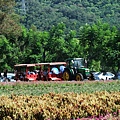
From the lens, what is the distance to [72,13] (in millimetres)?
120812

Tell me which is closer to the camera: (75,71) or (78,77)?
(78,77)

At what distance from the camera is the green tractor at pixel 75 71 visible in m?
28.8

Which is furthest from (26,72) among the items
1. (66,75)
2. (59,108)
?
(59,108)

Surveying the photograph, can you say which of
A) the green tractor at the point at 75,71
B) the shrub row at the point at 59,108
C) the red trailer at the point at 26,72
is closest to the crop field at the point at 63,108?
the shrub row at the point at 59,108

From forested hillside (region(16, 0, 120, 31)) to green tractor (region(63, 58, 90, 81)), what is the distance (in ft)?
224

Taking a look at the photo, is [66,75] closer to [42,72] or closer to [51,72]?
[51,72]

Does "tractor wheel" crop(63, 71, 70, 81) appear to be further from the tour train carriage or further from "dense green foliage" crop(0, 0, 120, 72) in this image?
"dense green foliage" crop(0, 0, 120, 72)

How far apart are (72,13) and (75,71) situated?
305 feet

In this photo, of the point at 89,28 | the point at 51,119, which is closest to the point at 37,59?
the point at 89,28

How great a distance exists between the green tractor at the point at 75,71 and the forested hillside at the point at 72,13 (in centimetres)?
6819

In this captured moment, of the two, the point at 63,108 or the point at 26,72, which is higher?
the point at 63,108

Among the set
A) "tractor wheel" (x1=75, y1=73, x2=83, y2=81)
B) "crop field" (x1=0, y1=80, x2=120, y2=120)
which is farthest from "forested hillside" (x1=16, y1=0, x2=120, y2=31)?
"crop field" (x1=0, y1=80, x2=120, y2=120)

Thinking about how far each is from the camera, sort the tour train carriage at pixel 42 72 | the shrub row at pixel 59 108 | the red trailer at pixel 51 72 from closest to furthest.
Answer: the shrub row at pixel 59 108, the red trailer at pixel 51 72, the tour train carriage at pixel 42 72

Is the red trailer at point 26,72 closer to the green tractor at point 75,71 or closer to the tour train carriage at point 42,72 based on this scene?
the tour train carriage at point 42,72
